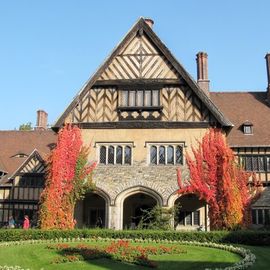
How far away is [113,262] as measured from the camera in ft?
41.3

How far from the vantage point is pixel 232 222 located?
20.2m

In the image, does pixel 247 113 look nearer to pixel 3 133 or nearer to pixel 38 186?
pixel 38 186

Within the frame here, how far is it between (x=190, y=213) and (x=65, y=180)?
751cm

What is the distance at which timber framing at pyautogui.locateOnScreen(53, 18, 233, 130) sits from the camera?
846 inches

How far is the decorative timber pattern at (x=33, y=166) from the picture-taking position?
97.0ft

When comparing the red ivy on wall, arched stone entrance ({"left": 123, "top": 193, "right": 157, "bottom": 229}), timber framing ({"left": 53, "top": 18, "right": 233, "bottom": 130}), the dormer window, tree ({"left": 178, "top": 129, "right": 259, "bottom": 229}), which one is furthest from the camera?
the dormer window

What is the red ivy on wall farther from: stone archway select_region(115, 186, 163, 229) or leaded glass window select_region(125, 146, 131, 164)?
stone archway select_region(115, 186, 163, 229)

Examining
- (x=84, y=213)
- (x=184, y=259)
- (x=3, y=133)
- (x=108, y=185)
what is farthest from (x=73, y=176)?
(x=3, y=133)

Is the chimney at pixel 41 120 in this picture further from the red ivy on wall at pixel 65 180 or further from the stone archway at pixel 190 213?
the stone archway at pixel 190 213

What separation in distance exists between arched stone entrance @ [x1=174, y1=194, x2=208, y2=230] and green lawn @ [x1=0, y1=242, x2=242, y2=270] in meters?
7.58

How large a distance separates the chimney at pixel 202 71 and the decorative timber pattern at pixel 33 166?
13.7m

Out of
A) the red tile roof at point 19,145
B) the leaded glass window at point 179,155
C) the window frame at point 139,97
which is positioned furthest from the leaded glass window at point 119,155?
the red tile roof at point 19,145

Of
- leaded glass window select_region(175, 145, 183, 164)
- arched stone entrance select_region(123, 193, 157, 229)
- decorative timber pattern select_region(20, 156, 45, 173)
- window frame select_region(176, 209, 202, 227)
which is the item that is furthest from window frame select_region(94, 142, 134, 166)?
decorative timber pattern select_region(20, 156, 45, 173)

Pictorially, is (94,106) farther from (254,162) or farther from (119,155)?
(254,162)
